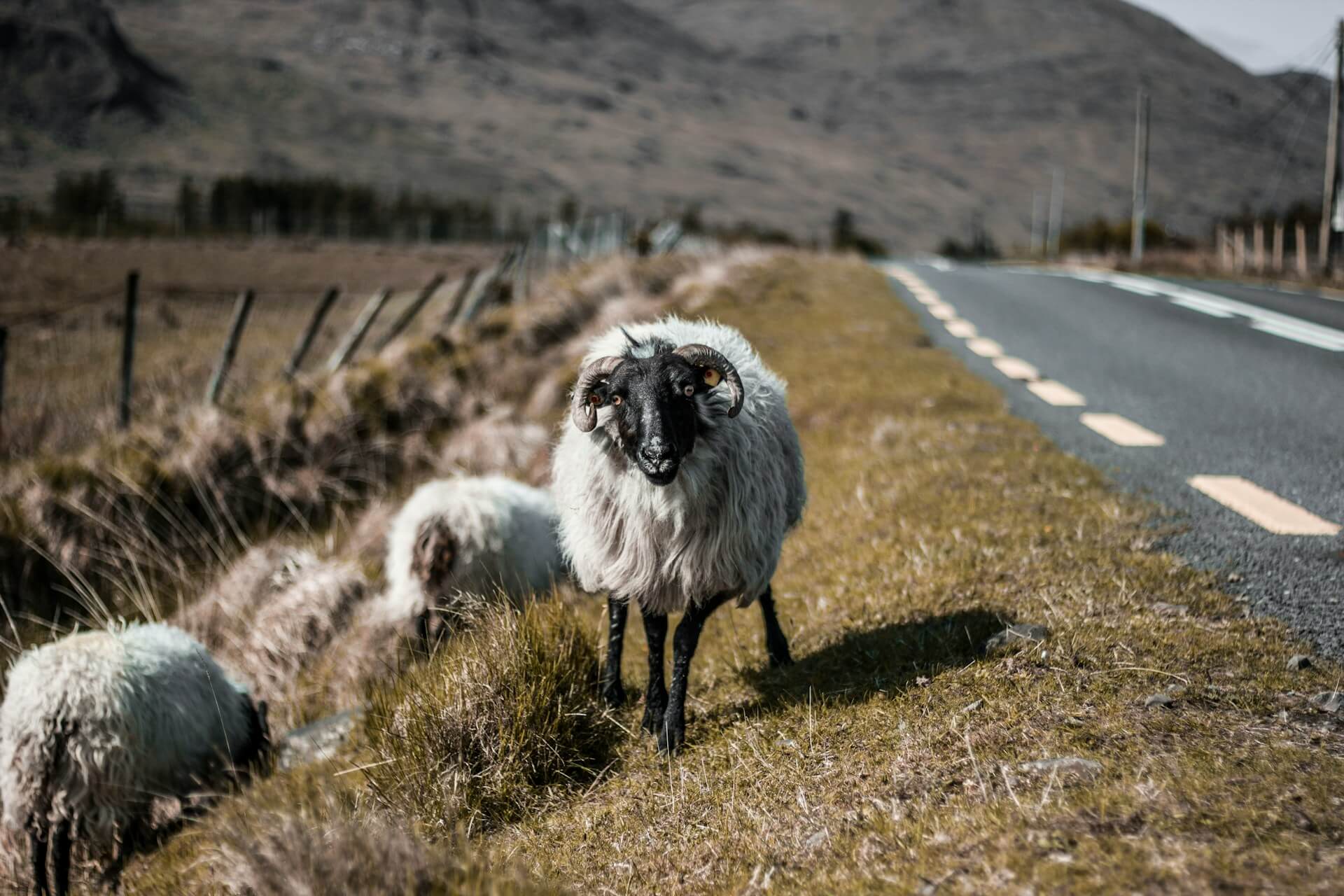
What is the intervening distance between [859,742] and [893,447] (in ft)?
14.7

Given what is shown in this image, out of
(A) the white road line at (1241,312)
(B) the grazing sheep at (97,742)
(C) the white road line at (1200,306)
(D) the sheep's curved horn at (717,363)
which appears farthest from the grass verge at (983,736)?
(C) the white road line at (1200,306)

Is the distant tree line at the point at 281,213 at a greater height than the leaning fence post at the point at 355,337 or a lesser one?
greater

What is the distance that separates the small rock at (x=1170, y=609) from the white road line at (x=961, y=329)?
9.76 metres

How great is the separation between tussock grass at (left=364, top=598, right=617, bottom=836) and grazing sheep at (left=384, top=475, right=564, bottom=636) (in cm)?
199

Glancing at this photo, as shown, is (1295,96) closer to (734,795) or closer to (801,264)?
(801,264)

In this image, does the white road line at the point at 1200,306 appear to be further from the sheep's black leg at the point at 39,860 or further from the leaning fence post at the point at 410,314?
the sheep's black leg at the point at 39,860

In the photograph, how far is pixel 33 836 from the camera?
5875 millimetres

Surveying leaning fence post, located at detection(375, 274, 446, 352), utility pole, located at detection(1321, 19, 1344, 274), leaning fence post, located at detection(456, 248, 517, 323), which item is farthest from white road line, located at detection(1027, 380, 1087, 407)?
utility pole, located at detection(1321, 19, 1344, 274)

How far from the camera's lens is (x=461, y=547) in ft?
23.0

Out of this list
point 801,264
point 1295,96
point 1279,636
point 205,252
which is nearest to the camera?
point 1279,636

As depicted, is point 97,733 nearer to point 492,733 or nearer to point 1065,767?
point 492,733

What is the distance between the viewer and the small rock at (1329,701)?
11.5 ft

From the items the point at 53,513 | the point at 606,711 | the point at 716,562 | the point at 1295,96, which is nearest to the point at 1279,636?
the point at 716,562

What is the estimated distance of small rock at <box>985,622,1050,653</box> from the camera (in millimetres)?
4223
